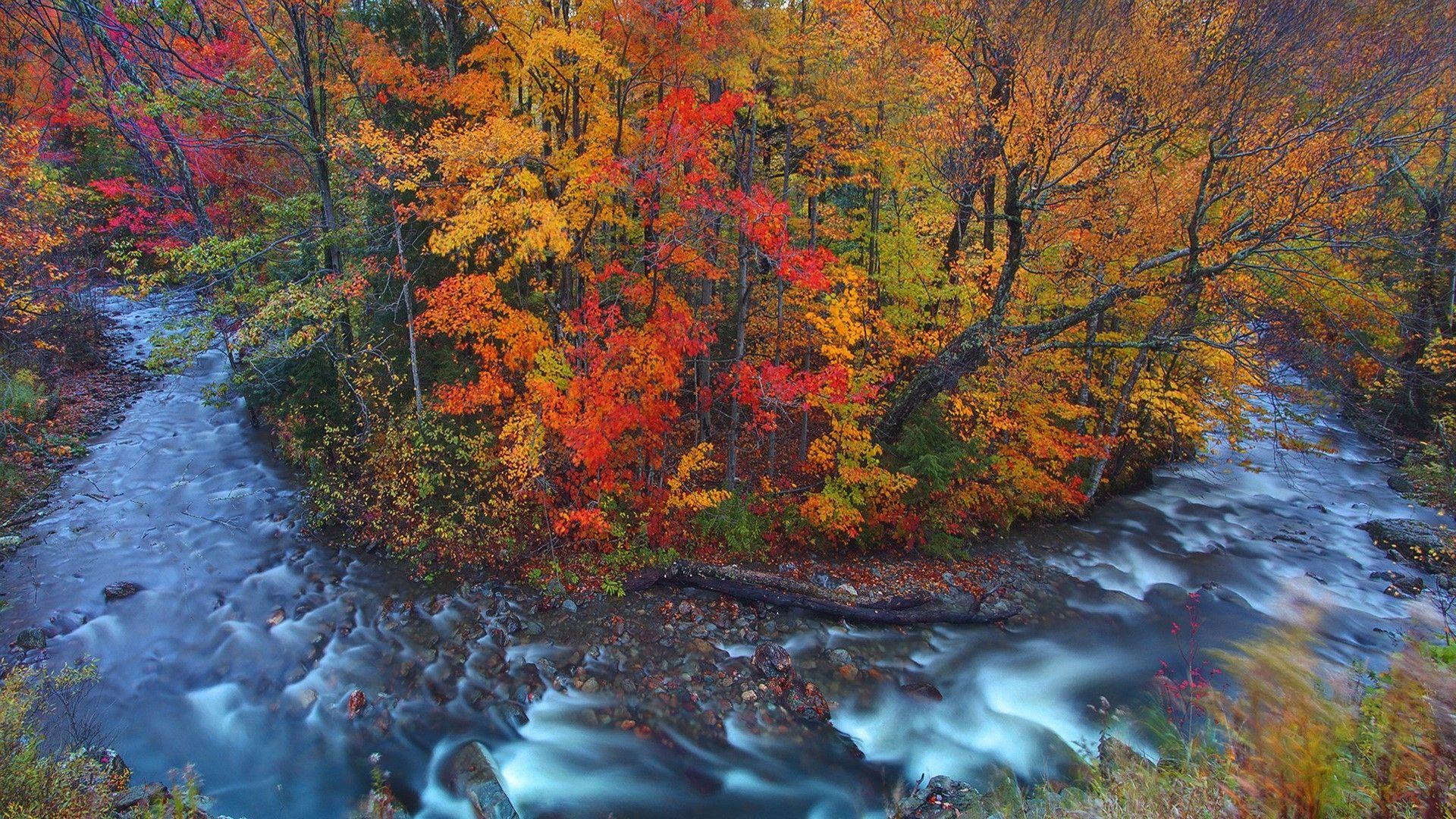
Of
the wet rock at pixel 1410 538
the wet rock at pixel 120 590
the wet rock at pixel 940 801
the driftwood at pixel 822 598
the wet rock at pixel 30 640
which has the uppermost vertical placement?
the wet rock at pixel 1410 538

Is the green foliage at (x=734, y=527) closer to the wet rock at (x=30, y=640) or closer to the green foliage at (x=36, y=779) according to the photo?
the green foliage at (x=36, y=779)

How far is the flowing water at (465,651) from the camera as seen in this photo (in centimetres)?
800

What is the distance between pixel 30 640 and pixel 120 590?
1.38 m

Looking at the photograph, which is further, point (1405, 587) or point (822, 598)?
point (1405, 587)

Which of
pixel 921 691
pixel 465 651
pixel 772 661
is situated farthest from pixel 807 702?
pixel 465 651

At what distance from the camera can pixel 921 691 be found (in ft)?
30.9

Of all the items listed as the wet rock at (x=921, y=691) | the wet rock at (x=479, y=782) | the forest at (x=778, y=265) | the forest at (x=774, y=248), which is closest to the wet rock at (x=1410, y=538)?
the forest at (x=778, y=265)

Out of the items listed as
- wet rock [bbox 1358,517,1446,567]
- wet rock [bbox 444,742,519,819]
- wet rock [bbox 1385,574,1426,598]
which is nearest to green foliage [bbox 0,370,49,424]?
wet rock [bbox 444,742,519,819]

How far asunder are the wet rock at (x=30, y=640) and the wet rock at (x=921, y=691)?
44.2 feet

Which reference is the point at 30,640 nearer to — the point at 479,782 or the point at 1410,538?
the point at 479,782

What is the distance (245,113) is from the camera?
1218 cm

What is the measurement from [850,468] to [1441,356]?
48.8 ft

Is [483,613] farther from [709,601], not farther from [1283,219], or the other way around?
[1283,219]

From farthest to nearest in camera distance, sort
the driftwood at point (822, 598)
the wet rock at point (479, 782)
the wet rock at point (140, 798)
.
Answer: the driftwood at point (822, 598)
the wet rock at point (479, 782)
the wet rock at point (140, 798)
